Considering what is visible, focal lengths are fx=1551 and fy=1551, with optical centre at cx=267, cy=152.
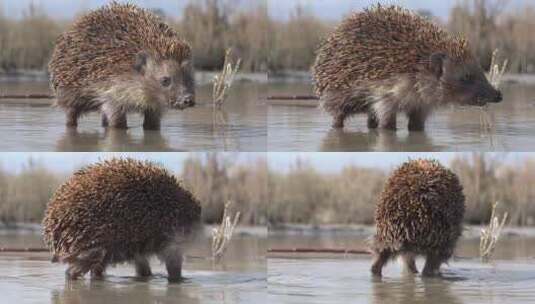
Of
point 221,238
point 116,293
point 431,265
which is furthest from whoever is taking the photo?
point 221,238

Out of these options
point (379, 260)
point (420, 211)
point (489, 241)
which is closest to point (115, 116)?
point (379, 260)

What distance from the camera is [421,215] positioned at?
1530 cm

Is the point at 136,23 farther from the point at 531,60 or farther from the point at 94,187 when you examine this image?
the point at 531,60

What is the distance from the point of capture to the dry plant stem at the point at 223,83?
772 inches

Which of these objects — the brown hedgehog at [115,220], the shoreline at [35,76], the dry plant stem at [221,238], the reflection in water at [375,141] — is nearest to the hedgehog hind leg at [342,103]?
the reflection in water at [375,141]

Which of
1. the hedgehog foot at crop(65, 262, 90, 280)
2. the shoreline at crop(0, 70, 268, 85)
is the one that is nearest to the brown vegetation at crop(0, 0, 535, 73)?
the shoreline at crop(0, 70, 268, 85)

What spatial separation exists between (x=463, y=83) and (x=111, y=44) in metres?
3.83

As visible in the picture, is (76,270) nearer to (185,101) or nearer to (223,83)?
(185,101)

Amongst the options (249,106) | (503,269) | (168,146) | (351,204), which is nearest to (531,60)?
(351,204)

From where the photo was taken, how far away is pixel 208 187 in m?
20.3

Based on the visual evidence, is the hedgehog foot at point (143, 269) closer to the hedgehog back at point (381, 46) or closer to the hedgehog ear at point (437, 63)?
the hedgehog back at point (381, 46)

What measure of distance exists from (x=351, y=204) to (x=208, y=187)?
2215 mm

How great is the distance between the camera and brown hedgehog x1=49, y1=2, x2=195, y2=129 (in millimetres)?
16625

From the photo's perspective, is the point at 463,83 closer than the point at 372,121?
Yes
